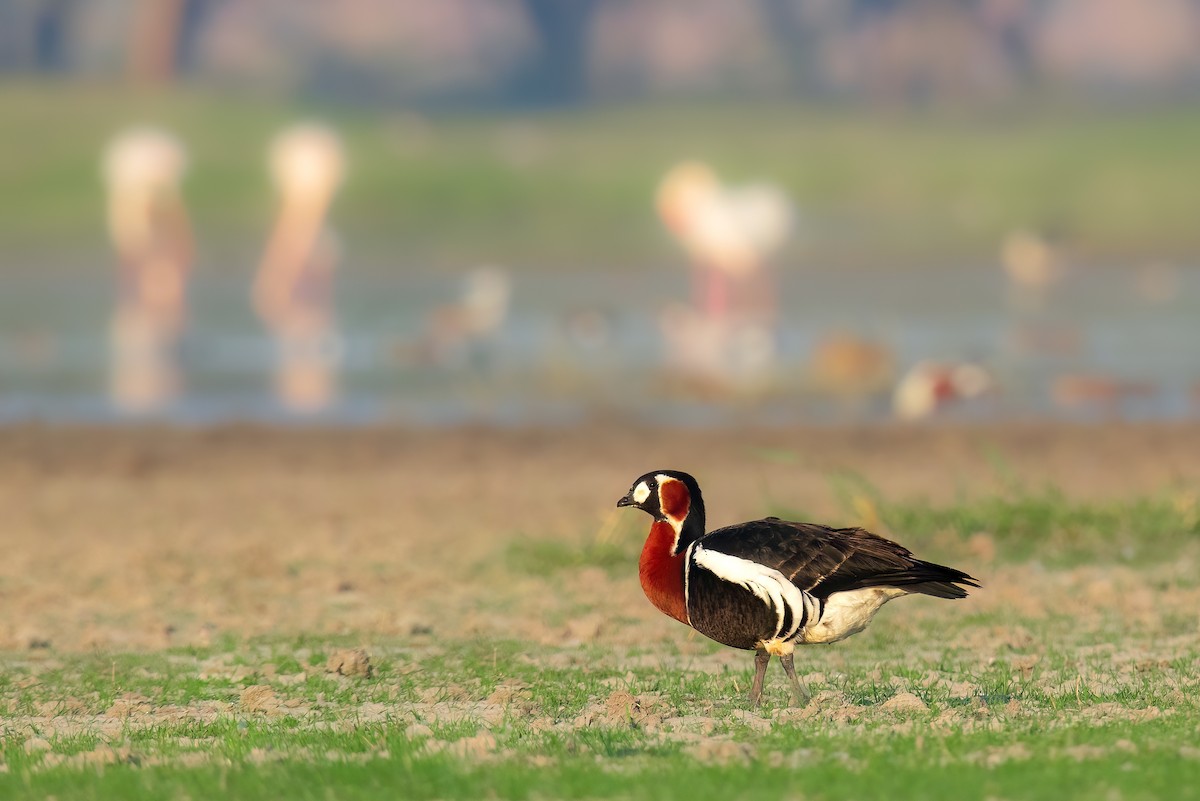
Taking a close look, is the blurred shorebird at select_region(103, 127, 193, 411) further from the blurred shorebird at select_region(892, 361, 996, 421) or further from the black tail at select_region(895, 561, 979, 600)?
the black tail at select_region(895, 561, 979, 600)

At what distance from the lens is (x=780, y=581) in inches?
301

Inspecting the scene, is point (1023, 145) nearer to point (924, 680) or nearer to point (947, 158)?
point (947, 158)

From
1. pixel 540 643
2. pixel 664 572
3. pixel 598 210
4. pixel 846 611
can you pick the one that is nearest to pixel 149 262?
pixel 598 210

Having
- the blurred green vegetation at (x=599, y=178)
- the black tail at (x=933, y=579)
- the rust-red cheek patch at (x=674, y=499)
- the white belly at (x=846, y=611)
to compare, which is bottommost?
the white belly at (x=846, y=611)

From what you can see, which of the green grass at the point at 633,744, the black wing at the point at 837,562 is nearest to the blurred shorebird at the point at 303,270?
the green grass at the point at 633,744

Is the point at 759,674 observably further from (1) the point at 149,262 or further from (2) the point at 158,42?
(2) the point at 158,42

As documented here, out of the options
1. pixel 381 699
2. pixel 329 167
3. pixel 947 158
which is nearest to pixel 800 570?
pixel 381 699

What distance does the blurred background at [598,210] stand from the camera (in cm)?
2423

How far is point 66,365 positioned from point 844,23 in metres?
45.3

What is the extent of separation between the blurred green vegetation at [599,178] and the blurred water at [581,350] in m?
5.58

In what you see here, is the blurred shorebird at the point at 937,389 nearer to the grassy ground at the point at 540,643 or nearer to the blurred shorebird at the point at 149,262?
the grassy ground at the point at 540,643

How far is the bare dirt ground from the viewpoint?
36.2 feet

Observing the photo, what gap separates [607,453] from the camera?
18.6 m

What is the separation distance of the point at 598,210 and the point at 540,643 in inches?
1641
